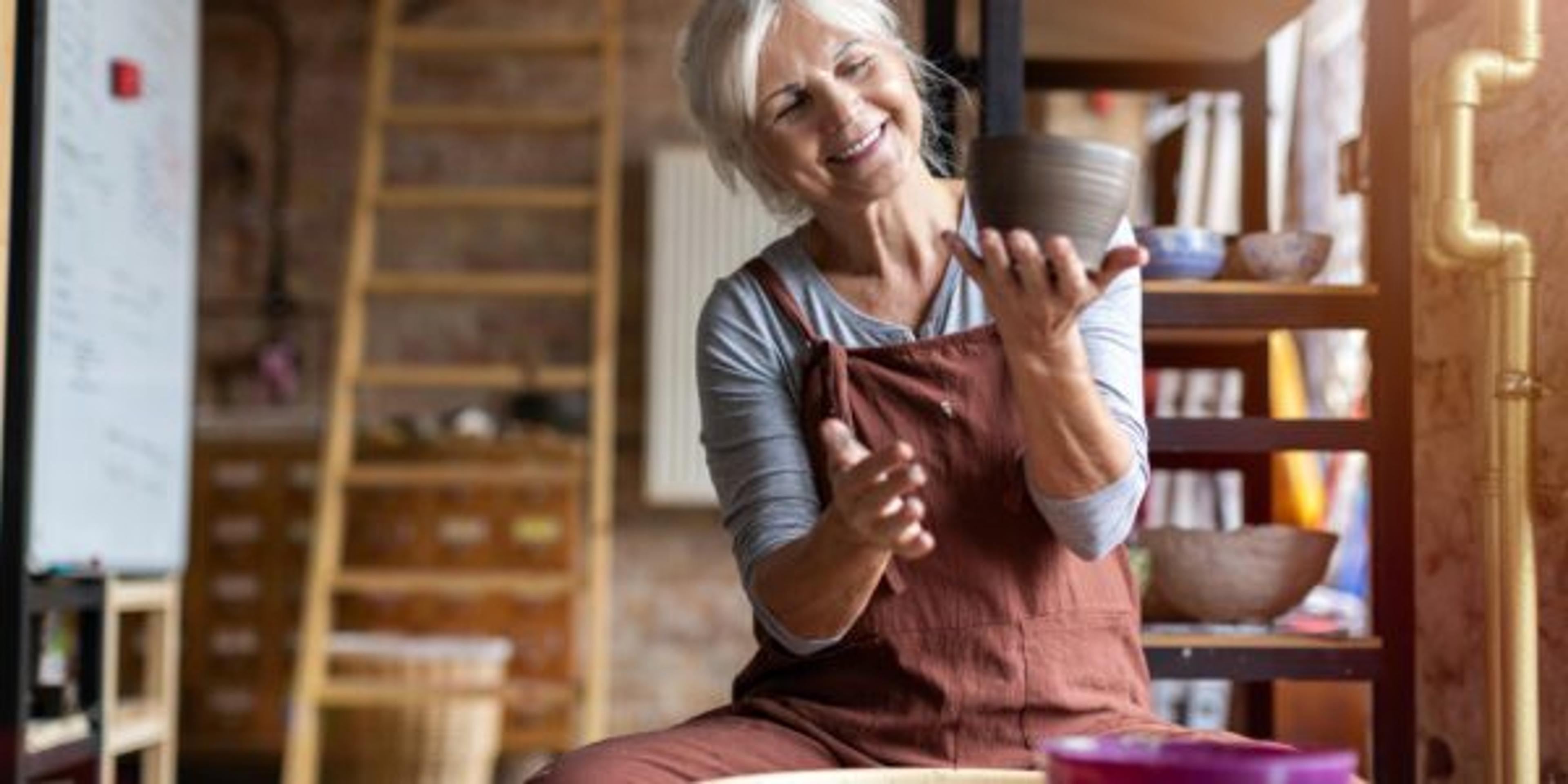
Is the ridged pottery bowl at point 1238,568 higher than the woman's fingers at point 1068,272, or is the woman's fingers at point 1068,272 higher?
the woman's fingers at point 1068,272

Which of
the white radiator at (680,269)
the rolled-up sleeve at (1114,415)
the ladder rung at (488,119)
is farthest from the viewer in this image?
the white radiator at (680,269)

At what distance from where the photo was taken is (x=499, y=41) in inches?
201

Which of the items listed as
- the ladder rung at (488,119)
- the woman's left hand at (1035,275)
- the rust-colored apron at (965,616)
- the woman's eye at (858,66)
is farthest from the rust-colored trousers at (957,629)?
the ladder rung at (488,119)

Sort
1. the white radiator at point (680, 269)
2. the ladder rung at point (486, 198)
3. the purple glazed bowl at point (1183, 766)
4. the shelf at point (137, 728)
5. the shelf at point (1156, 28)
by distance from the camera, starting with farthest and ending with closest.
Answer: the white radiator at point (680, 269) → the ladder rung at point (486, 198) → the shelf at point (137, 728) → the shelf at point (1156, 28) → the purple glazed bowl at point (1183, 766)

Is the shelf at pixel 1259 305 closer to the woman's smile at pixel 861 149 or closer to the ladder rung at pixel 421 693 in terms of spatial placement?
the woman's smile at pixel 861 149

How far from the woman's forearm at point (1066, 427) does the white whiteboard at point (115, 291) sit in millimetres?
1741

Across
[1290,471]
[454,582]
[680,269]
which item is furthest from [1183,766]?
[680,269]

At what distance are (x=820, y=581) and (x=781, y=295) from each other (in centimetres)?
32

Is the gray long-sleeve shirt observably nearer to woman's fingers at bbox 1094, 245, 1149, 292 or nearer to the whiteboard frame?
woman's fingers at bbox 1094, 245, 1149, 292

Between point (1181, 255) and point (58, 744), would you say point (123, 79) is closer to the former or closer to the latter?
point (58, 744)

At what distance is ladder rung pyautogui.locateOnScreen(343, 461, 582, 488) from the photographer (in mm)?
4691

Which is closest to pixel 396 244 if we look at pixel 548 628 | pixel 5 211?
pixel 548 628

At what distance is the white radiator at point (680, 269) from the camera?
5.78 m

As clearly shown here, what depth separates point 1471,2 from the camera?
2119 mm
